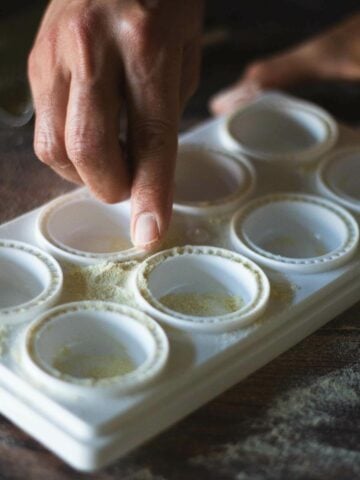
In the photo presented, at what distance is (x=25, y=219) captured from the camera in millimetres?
1012

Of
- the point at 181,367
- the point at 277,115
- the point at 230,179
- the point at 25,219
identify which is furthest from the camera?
the point at 277,115

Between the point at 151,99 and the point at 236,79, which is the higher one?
the point at 151,99

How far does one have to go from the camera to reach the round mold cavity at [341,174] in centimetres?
112

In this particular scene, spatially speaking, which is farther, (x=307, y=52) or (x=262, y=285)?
(x=307, y=52)

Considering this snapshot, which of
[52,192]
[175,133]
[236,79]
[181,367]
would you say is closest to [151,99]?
[175,133]

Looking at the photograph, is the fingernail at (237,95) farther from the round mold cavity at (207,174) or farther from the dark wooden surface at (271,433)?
the dark wooden surface at (271,433)

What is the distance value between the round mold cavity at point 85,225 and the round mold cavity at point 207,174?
101 millimetres

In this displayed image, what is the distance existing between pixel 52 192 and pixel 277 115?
1.35ft

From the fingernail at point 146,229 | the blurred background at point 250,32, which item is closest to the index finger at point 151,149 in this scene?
the fingernail at point 146,229

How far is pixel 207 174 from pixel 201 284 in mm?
241

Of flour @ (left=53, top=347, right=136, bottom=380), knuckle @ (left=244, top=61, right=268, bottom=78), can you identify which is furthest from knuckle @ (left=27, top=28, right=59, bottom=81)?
knuckle @ (left=244, top=61, right=268, bottom=78)

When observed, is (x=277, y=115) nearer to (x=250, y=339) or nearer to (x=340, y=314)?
(x=340, y=314)

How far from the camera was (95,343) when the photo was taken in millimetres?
866

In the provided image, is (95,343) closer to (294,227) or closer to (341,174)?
(294,227)
